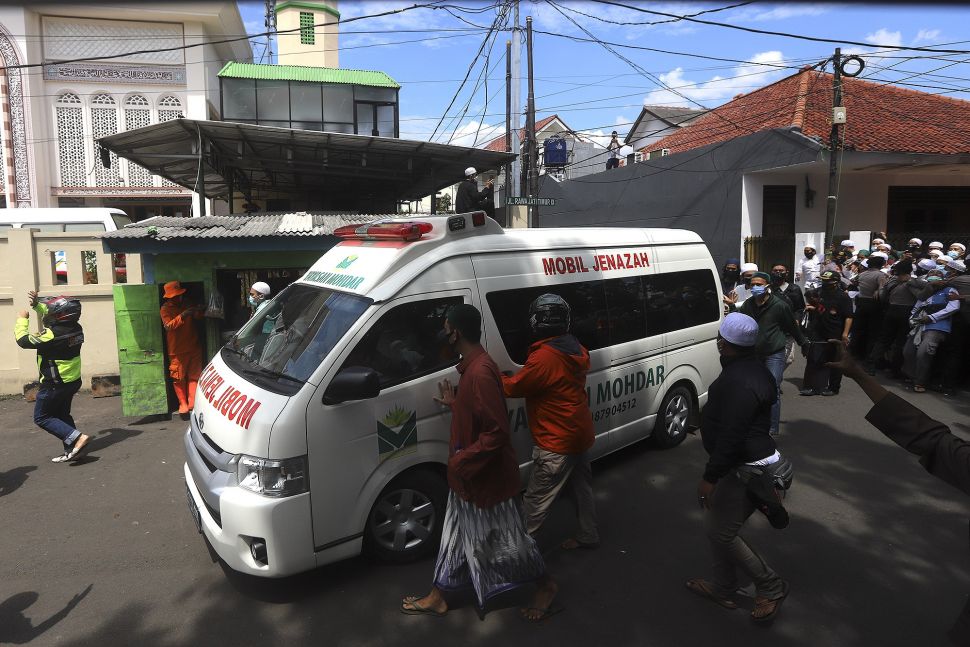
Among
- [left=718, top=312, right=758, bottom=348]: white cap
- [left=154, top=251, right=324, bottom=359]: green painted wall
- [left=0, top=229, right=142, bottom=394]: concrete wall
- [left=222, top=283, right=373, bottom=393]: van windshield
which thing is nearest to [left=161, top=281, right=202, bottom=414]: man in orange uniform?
[left=154, top=251, right=324, bottom=359]: green painted wall

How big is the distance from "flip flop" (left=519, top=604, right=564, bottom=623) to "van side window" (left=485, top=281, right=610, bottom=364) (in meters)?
1.66

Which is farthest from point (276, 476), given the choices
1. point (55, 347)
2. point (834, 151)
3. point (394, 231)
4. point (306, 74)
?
point (306, 74)

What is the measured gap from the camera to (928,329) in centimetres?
790

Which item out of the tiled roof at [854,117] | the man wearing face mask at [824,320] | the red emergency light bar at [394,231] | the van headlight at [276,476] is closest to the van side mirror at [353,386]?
the van headlight at [276,476]

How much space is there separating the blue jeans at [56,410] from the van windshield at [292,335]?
2.65 metres

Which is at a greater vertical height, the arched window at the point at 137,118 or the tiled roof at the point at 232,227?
the arched window at the point at 137,118

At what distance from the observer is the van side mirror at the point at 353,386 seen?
3424mm

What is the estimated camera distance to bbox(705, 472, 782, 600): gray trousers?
3.25m

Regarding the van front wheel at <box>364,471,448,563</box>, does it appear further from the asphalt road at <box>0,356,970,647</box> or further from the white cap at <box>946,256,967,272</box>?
the white cap at <box>946,256,967,272</box>

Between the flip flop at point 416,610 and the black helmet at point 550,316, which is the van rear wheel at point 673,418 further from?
the flip flop at point 416,610

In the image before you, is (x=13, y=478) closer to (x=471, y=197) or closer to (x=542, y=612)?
(x=542, y=612)

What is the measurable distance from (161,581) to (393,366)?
2079 millimetres

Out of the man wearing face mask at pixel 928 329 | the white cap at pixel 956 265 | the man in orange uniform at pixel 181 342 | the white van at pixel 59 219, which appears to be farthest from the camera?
the white van at pixel 59 219

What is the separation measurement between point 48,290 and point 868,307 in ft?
39.8
